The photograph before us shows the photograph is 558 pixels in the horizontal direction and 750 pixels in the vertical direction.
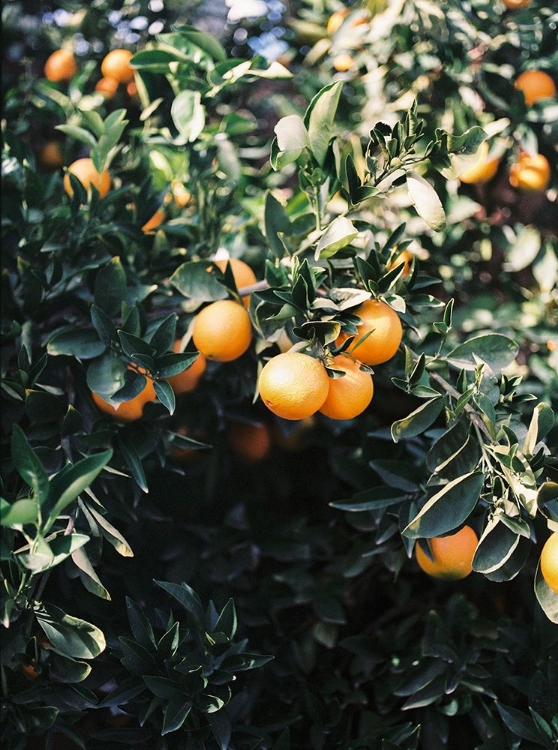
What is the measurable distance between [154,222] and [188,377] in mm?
392

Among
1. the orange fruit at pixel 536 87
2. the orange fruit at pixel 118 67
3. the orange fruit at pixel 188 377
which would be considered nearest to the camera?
the orange fruit at pixel 188 377

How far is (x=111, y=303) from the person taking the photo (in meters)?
1.09

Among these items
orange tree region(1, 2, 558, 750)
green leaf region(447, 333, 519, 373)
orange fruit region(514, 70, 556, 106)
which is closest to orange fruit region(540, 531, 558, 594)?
orange tree region(1, 2, 558, 750)

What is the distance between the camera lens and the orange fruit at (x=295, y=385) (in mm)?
854

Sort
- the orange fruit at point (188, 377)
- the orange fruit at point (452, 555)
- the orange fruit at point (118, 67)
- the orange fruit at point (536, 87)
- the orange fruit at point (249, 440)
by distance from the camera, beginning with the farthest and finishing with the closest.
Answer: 1. the orange fruit at point (118, 67)
2. the orange fruit at point (536, 87)
3. the orange fruit at point (249, 440)
4. the orange fruit at point (188, 377)
5. the orange fruit at point (452, 555)

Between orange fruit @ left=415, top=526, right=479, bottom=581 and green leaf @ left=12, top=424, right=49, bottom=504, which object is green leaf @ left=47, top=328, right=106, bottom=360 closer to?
green leaf @ left=12, top=424, right=49, bottom=504

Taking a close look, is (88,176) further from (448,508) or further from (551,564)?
(551,564)

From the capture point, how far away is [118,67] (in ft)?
5.34

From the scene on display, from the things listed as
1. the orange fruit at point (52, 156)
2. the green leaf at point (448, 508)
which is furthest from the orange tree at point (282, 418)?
the orange fruit at point (52, 156)

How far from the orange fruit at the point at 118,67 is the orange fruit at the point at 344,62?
52cm

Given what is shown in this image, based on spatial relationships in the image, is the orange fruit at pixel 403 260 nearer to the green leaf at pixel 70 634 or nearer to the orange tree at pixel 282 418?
the orange tree at pixel 282 418

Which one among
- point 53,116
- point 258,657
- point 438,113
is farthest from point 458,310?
point 53,116

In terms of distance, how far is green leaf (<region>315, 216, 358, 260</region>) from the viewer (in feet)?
2.86

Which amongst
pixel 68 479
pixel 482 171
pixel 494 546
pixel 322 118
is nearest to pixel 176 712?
pixel 68 479
